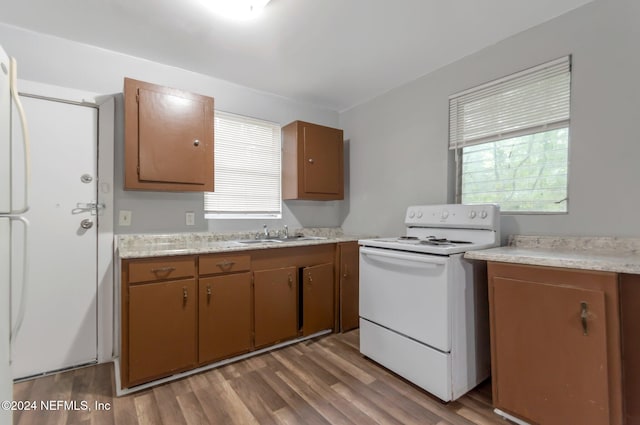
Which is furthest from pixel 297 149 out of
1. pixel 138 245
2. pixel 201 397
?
pixel 201 397

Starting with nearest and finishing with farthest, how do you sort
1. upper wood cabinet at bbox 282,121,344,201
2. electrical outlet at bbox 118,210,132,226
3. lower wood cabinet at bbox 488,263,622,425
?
lower wood cabinet at bbox 488,263,622,425 → electrical outlet at bbox 118,210,132,226 → upper wood cabinet at bbox 282,121,344,201

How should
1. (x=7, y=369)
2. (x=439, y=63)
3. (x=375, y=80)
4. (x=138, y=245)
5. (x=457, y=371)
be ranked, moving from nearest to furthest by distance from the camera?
(x=7, y=369) < (x=457, y=371) < (x=138, y=245) < (x=439, y=63) < (x=375, y=80)

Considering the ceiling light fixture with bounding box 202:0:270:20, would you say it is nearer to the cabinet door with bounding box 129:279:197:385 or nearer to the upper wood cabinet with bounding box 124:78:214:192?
the upper wood cabinet with bounding box 124:78:214:192

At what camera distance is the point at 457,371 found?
5.56 feet

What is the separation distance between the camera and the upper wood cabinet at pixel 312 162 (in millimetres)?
2957

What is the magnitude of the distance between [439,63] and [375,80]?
0.58 metres

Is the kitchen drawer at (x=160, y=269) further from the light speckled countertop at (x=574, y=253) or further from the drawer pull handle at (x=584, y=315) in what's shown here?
the drawer pull handle at (x=584, y=315)

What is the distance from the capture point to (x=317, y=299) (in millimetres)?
2625

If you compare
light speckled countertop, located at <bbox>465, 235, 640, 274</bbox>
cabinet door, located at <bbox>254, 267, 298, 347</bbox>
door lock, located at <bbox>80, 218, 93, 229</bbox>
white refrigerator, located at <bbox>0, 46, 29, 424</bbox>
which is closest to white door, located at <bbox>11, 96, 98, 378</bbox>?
door lock, located at <bbox>80, 218, 93, 229</bbox>

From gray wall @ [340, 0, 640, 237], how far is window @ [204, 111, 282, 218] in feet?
4.58

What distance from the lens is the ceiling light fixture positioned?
168cm

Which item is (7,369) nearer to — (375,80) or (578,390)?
(578,390)

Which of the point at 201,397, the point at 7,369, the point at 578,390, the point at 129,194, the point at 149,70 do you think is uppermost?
the point at 149,70

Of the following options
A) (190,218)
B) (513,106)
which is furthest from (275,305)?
(513,106)
